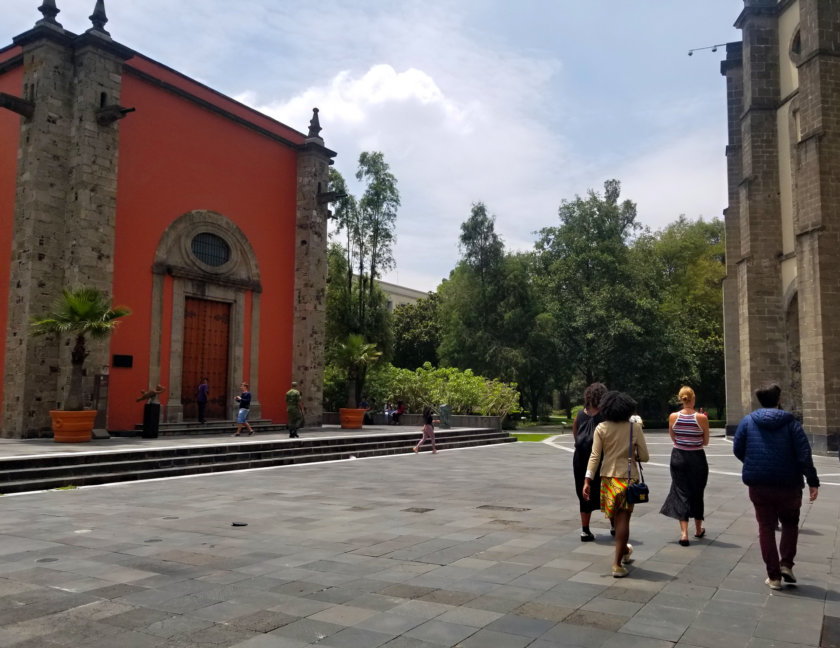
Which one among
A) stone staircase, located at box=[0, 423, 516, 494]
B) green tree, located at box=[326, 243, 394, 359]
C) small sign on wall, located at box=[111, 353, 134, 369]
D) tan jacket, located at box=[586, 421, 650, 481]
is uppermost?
green tree, located at box=[326, 243, 394, 359]

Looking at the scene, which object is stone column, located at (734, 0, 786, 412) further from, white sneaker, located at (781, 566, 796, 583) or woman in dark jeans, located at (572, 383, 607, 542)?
white sneaker, located at (781, 566, 796, 583)

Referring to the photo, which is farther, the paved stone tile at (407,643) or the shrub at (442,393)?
the shrub at (442,393)

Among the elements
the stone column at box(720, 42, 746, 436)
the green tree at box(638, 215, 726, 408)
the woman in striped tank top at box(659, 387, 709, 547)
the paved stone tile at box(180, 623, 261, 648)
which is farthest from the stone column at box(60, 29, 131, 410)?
the green tree at box(638, 215, 726, 408)

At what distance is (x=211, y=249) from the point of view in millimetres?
20000

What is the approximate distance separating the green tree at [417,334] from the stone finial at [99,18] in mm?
31412

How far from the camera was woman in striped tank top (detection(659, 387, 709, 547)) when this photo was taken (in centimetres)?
666

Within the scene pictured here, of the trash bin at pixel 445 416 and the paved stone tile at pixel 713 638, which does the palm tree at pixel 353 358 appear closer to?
the trash bin at pixel 445 416

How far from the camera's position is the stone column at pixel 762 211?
22734 millimetres

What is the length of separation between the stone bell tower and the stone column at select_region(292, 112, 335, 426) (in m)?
7.04

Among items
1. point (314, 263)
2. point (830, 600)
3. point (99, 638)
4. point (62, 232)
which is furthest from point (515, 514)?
point (314, 263)

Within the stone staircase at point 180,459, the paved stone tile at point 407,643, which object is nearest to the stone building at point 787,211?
the stone staircase at point 180,459

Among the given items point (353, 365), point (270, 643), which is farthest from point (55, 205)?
point (270, 643)

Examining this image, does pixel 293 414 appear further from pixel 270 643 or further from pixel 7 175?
pixel 270 643

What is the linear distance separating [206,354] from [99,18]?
29.9 ft
